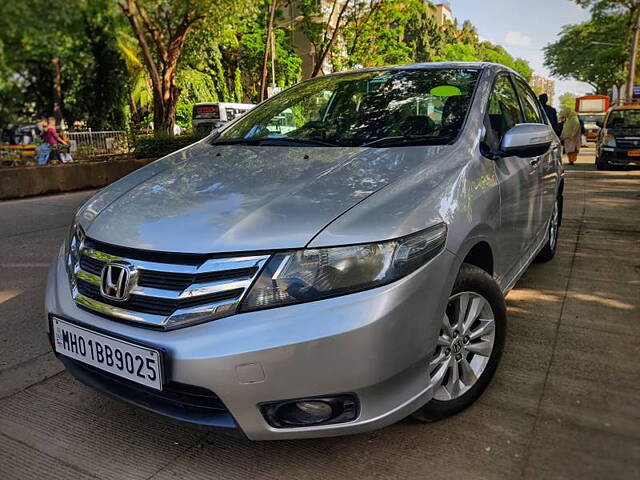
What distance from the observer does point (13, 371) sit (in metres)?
Answer: 2.99

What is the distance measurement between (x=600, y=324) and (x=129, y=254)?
290 centimetres

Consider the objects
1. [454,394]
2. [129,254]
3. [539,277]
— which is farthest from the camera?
[539,277]

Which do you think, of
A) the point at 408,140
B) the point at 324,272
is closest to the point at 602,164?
the point at 408,140

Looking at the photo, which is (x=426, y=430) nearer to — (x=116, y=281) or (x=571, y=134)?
(x=116, y=281)

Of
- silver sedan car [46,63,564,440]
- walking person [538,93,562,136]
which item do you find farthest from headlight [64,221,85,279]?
walking person [538,93,562,136]

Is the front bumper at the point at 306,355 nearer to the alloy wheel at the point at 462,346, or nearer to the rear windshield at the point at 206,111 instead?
the alloy wheel at the point at 462,346

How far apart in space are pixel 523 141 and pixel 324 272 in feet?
4.65

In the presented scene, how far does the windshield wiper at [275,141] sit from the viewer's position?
286cm

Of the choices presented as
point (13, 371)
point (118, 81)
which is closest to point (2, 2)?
point (118, 81)

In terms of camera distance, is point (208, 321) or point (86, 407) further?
point (86, 407)

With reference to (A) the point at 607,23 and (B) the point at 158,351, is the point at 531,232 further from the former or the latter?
(A) the point at 607,23

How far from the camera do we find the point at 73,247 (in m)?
2.39

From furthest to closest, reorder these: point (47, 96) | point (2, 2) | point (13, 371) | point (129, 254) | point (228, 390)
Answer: point (47, 96) < point (2, 2) < point (13, 371) < point (129, 254) < point (228, 390)

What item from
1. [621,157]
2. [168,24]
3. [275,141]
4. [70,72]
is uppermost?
[168,24]
